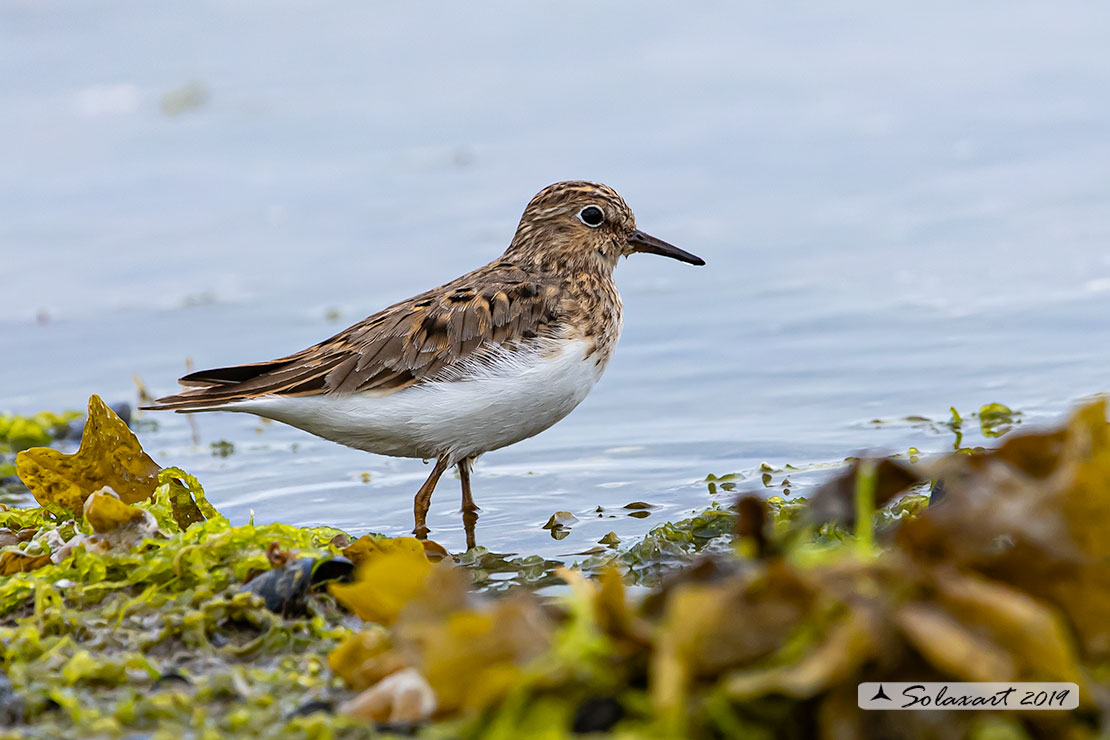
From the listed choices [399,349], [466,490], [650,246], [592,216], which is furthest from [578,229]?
[466,490]

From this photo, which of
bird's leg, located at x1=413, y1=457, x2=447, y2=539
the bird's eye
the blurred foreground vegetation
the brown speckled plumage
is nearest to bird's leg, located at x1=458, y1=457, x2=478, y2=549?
bird's leg, located at x1=413, y1=457, x2=447, y2=539

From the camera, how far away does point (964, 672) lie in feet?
8.03

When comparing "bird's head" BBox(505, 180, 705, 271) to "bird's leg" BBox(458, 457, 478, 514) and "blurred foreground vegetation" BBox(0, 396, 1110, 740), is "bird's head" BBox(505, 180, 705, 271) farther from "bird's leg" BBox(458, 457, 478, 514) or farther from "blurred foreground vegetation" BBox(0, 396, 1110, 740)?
"blurred foreground vegetation" BBox(0, 396, 1110, 740)

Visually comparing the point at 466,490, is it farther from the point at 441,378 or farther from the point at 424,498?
the point at 441,378

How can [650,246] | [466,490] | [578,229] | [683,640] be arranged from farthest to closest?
[650,246]
[578,229]
[466,490]
[683,640]

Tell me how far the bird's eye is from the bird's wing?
70 centimetres

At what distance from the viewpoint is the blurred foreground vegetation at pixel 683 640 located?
2529mm

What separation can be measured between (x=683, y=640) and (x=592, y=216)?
4.56 m

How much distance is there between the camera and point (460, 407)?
5.95m

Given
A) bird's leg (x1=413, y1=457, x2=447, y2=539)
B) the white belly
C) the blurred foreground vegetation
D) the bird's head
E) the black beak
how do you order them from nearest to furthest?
the blurred foreground vegetation → the white belly → bird's leg (x1=413, y1=457, x2=447, y2=539) → the bird's head → the black beak

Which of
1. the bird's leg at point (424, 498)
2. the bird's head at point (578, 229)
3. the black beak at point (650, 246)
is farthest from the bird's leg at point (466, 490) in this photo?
the black beak at point (650, 246)

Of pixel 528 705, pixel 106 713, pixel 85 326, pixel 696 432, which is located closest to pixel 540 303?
pixel 696 432

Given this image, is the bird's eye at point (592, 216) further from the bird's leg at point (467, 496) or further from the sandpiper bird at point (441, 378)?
the bird's leg at point (467, 496)

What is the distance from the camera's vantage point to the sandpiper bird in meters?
5.98
